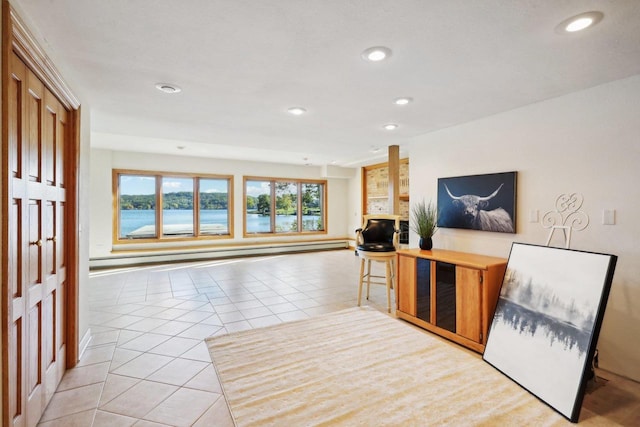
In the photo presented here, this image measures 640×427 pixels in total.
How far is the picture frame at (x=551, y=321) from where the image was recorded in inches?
76.7

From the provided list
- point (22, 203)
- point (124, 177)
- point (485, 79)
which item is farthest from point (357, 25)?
point (124, 177)

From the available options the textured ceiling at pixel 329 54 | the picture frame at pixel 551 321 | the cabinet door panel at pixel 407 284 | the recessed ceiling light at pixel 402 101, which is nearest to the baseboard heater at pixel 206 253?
the textured ceiling at pixel 329 54

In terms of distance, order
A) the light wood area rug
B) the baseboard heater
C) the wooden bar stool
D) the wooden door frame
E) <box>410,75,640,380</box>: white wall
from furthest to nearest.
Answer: the baseboard heater
the wooden bar stool
<box>410,75,640,380</box>: white wall
the light wood area rug
the wooden door frame

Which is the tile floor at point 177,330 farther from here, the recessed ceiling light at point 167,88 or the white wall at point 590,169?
the recessed ceiling light at point 167,88

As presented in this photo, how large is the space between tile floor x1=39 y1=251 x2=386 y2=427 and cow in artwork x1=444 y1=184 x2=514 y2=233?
5.24 ft

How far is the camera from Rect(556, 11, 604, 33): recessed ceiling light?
63.4 inches

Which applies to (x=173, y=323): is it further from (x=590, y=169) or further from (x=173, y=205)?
(x=173, y=205)

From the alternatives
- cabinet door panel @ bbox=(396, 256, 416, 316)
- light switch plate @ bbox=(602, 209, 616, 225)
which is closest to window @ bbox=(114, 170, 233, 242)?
cabinet door panel @ bbox=(396, 256, 416, 316)

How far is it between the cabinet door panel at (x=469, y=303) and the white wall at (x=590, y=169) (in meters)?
0.71

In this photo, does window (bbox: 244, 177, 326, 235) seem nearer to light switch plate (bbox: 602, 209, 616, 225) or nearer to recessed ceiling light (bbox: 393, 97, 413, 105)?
recessed ceiling light (bbox: 393, 97, 413, 105)

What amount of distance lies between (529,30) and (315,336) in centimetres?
295

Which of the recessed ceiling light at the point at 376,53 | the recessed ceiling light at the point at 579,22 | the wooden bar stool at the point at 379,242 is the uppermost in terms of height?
the recessed ceiling light at the point at 376,53

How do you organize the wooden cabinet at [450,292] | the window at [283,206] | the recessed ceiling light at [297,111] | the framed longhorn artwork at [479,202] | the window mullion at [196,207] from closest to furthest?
the wooden cabinet at [450,292] < the framed longhorn artwork at [479,202] < the recessed ceiling light at [297,111] < the window mullion at [196,207] < the window at [283,206]

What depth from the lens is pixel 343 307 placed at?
154 inches
